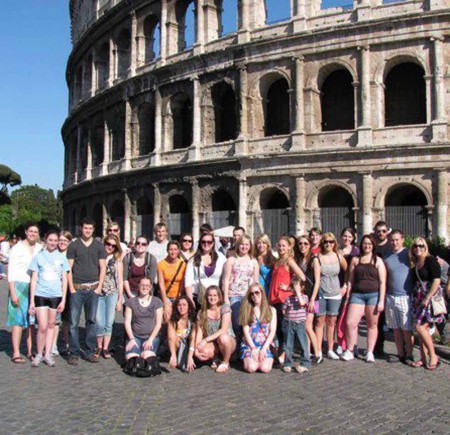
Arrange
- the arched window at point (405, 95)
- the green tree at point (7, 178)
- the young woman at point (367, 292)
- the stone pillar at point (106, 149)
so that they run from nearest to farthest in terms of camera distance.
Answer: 1. the young woman at point (367, 292)
2. the arched window at point (405, 95)
3. the stone pillar at point (106, 149)
4. the green tree at point (7, 178)

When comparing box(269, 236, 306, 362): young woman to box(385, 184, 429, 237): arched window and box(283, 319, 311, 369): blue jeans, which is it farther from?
box(385, 184, 429, 237): arched window

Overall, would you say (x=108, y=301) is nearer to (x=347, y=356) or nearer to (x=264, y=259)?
(x=264, y=259)

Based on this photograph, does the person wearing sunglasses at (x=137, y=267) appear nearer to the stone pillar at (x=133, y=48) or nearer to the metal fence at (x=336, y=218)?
the metal fence at (x=336, y=218)

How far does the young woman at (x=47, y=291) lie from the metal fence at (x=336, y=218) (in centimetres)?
1254

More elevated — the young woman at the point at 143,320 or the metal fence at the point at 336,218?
the metal fence at the point at 336,218

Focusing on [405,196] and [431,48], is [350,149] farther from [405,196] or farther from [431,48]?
[431,48]

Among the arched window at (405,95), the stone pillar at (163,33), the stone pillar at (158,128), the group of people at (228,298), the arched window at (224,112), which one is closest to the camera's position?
the group of people at (228,298)

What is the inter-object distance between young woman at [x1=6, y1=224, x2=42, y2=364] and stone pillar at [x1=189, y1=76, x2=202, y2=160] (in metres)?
14.0

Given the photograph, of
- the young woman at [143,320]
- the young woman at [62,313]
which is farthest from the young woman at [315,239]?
the young woman at [62,313]

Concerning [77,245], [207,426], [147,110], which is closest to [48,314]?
[77,245]

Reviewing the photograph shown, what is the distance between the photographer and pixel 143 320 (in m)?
7.35

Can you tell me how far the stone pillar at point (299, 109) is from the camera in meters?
19.1

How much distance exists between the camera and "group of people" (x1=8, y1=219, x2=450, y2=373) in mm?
7309

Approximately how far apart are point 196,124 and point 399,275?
1499cm
